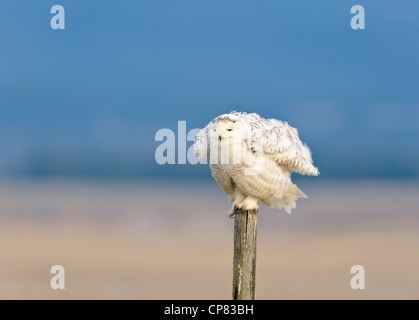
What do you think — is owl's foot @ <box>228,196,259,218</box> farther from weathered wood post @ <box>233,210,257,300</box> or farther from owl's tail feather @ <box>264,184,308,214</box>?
owl's tail feather @ <box>264,184,308,214</box>

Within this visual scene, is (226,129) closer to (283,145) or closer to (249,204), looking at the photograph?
(283,145)

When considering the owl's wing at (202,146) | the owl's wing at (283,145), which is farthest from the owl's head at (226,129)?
the owl's wing at (202,146)

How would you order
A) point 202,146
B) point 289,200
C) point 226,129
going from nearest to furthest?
point 226,129 → point 202,146 → point 289,200

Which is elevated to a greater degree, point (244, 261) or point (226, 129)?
point (226, 129)

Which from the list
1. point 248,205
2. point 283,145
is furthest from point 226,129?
point 248,205

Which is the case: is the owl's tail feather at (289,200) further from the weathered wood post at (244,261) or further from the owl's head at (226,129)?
the owl's head at (226,129)
